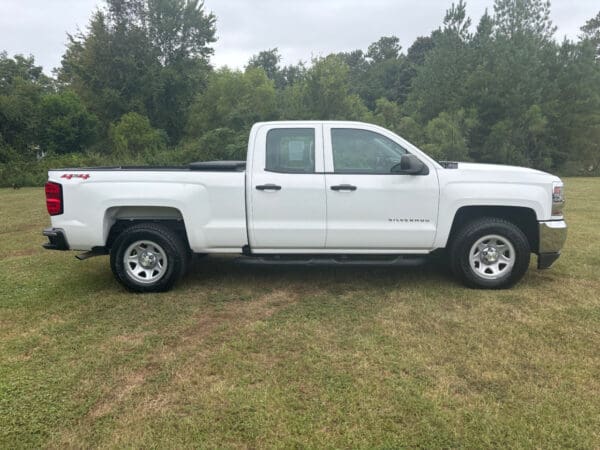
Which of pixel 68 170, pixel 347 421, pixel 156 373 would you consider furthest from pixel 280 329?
pixel 68 170

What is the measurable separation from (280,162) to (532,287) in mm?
3189

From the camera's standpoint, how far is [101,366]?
3.42 meters

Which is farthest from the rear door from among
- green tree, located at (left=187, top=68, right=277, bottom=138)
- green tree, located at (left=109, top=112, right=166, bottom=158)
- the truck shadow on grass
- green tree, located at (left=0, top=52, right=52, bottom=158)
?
green tree, located at (left=0, top=52, right=52, bottom=158)

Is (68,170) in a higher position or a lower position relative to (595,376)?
higher

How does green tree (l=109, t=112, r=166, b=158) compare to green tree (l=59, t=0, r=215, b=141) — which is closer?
green tree (l=109, t=112, r=166, b=158)

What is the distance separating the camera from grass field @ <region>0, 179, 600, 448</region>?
266 cm

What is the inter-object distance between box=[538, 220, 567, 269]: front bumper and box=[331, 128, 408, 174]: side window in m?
1.73

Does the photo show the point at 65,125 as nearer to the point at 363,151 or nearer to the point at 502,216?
the point at 363,151

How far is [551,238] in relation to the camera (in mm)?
4859

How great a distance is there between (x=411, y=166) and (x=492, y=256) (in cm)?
141

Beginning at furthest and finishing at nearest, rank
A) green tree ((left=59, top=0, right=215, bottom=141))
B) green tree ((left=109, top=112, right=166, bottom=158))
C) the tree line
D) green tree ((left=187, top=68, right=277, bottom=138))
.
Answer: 1. green tree ((left=59, top=0, right=215, bottom=141))
2. green tree ((left=187, top=68, right=277, bottom=138))
3. green tree ((left=109, top=112, right=166, bottom=158))
4. the tree line

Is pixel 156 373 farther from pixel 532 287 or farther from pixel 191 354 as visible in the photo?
pixel 532 287

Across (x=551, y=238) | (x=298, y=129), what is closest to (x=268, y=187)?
(x=298, y=129)

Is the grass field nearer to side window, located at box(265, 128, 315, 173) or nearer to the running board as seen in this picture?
the running board
